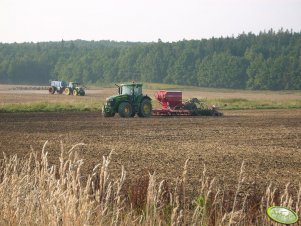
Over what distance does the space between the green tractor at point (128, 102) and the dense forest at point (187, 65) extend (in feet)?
346

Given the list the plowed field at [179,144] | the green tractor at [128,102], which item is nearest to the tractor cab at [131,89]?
the green tractor at [128,102]

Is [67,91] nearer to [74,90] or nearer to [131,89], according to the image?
[74,90]

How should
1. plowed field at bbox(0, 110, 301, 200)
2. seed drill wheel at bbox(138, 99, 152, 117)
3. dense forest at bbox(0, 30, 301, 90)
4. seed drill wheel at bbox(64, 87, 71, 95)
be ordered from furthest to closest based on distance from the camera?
dense forest at bbox(0, 30, 301, 90) → seed drill wheel at bbox(64, 87, 71, 95) → seed drill wheel at bbox(138, 99, 152, 117) → plowed field at bbox(0, 110, 301, 200)

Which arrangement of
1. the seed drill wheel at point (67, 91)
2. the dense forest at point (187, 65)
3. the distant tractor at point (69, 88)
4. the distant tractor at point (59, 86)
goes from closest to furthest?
1. the distant tractor at point (69, 88)
2. the seed drill wheel at point (67, 91)
3. the distant tractor at point (59, 86)
4. the dense forest at point (187, 65)

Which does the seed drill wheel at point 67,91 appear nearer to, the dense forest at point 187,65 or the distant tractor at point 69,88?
the distant tractor at point 69,88

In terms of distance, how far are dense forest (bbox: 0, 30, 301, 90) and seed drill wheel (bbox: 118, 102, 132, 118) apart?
105859mm

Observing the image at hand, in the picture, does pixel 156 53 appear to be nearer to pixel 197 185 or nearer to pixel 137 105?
pixel 137 105

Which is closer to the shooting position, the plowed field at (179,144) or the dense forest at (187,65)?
the plowed field at (179,144)

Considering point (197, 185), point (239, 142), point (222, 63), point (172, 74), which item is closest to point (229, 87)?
point (222, 63)

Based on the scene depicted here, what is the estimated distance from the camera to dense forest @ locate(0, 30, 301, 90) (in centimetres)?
14138

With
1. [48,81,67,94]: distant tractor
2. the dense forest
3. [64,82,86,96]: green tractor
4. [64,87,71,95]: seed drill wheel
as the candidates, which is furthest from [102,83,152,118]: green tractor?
the dense forest

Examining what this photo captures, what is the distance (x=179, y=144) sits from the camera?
20406 mm

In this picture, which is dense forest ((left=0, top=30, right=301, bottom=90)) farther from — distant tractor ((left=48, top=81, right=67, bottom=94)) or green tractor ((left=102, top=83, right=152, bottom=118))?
green tractor ((left=102, top=83, right=152, bottom=118))

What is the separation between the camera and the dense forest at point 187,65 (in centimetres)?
14138
